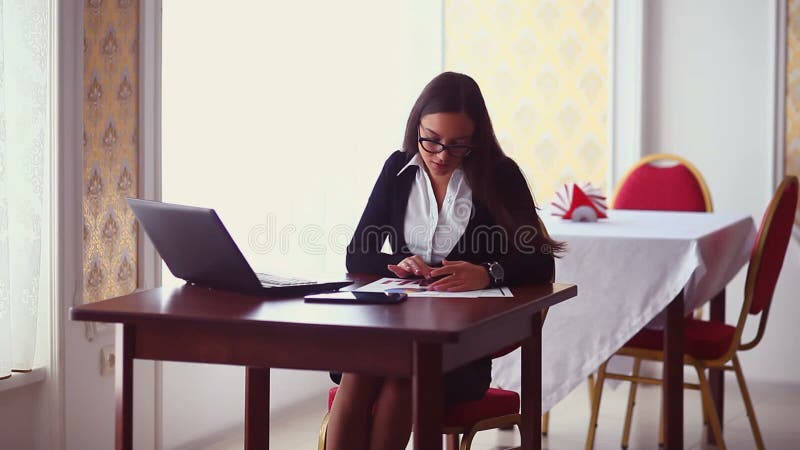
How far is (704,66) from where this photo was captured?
188 inches

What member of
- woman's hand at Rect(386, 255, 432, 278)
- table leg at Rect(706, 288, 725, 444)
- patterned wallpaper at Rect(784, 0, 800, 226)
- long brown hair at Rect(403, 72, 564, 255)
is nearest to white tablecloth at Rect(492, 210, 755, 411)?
table leg at Rect(706, 288, 725, 444)

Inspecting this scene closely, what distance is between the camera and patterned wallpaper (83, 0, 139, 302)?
9.73ft

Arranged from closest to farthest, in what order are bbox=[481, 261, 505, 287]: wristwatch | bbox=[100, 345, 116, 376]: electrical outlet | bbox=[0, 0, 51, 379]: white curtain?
bbox=[481, 261, 505, 287]: wristwatch
bbox=[0, 0, 51, 379]: white curtain
bbox=[100, 345, 116, 376]: electrical outlet

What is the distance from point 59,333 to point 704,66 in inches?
127

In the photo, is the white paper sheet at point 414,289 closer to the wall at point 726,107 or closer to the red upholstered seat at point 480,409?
the red upholstered seat at point 480,409

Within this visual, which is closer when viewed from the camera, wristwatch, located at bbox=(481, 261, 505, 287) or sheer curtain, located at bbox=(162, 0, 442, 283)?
wristwatch, located at bbox=(481, 261, 505, 287)

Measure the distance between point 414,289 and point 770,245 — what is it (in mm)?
1696

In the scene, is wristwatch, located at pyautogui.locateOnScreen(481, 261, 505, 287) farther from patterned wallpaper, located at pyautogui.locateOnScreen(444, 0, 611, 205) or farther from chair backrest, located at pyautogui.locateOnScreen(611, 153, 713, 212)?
patterned wallpaper, located at pyautogui.locateOnScreen(444, 0, 611, 205)

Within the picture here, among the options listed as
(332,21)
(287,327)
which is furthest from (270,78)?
(287,327)

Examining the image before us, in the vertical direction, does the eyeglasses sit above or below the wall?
below

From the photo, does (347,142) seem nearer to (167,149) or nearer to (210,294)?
(167,149)

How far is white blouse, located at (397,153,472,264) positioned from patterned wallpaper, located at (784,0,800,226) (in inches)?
110

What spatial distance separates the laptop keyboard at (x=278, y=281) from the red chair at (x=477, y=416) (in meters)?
0.29

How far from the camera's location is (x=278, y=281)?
2.05 m
